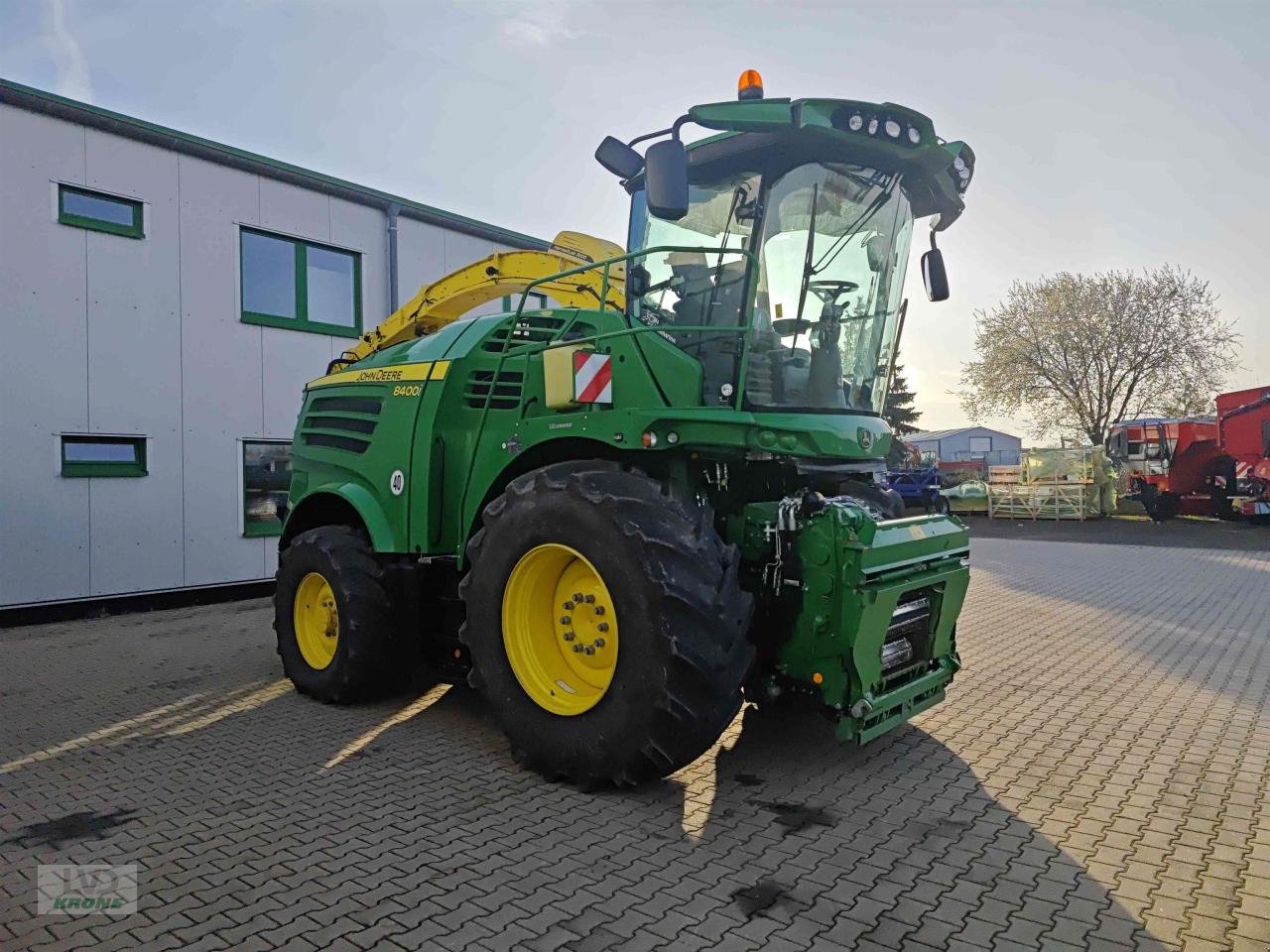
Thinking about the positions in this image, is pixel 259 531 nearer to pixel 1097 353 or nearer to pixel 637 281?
pixel 637 281

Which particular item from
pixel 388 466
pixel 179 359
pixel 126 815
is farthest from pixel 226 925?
pixel 179 359

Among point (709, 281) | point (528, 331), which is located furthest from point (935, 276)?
point (528, 331)

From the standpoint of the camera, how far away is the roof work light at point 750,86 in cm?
420

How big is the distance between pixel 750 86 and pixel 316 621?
424 cm

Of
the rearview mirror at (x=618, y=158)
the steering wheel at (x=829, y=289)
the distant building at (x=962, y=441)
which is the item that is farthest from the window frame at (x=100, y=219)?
the distant building at (x=962, y=441)

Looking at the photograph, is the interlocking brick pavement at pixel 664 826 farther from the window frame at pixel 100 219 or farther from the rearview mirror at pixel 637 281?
the window frame at pixel 100 219

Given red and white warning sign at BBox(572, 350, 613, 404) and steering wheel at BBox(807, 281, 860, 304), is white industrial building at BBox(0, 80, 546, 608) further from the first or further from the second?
steering wheel at BBox(807, 281, 860, 304)

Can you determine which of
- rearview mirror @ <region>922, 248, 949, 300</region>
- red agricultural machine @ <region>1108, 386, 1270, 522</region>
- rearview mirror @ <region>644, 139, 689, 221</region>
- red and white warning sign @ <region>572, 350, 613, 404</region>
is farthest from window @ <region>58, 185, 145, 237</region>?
red agricultural machine @ <region>1108, 386, 1270, 522</region>

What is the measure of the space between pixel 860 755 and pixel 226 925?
2967 millimetres

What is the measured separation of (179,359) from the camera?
31.8 feet

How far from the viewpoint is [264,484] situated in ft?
34.5

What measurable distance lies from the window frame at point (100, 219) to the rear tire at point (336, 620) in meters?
5.45

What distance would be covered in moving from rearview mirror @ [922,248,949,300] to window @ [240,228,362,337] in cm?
831

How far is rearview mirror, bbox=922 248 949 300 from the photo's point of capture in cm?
499
